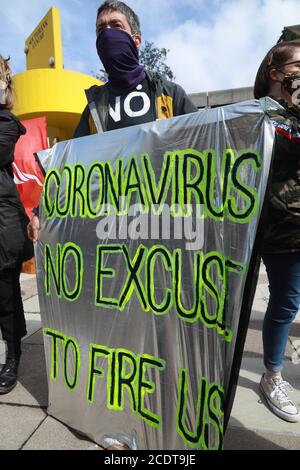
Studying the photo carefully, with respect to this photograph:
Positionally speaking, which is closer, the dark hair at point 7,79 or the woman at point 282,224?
the woman at point 282,224

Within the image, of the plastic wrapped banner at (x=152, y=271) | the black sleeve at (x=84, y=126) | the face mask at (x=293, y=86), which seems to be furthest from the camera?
the black sleeve at (x=84, y=126)

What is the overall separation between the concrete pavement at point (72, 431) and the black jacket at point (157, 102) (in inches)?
59.5

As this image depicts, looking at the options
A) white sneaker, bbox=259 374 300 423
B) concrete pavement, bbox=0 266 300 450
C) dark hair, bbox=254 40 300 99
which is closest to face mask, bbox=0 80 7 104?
dark hair, bbox=254 40 300 99

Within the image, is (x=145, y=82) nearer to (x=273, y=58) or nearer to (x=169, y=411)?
(x=273, y=58)

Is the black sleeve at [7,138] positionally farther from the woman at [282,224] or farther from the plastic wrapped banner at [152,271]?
the woman at [282,224]

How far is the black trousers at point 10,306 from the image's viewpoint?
213 centimetres

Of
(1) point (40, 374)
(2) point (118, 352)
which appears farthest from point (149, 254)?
(1) point (40, 374)

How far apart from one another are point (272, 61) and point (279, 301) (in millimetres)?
1129

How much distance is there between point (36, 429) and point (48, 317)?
0.54 metres

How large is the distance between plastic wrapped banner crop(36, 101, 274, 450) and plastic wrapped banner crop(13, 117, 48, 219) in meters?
3.92

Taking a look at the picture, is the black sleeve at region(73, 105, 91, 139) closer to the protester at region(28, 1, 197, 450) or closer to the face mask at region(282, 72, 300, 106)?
the protester at region(28, 1, 197, 450)

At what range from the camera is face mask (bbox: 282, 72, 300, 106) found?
1.43 metres

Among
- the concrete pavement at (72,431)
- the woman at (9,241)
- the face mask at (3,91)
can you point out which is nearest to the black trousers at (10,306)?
the woman at (9,241)
